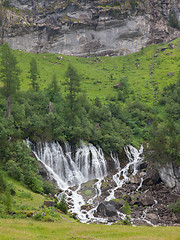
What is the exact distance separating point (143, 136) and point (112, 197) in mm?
33505

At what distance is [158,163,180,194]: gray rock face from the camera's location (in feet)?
141

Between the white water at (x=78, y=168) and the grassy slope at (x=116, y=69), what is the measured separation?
36544 mm

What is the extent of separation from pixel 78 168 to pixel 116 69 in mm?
80199

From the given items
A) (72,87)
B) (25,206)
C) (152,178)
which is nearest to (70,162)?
(152,178)

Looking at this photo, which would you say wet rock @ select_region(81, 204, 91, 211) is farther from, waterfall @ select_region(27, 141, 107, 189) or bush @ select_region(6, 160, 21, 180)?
bush @ select_region(6, 160, 21, 180)

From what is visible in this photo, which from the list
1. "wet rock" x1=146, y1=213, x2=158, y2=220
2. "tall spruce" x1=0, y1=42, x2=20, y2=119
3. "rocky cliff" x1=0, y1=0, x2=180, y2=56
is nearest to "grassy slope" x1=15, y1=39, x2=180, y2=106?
"rocky cliff" x1=0, y1=0, x2=180, y2=56

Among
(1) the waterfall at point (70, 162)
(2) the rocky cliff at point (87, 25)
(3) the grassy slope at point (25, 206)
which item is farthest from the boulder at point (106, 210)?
(2) the rocky cliff at point (87, 25)

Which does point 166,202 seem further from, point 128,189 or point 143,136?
point 143,136

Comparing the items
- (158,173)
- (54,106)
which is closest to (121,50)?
(54,106)

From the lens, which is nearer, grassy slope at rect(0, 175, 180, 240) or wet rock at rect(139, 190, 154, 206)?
grassy slope at rect(0, 175, 180, 240)

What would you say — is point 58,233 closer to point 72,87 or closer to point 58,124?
point 58,124

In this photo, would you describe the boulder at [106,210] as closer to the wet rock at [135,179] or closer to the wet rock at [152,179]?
the wet rock at [135,179]

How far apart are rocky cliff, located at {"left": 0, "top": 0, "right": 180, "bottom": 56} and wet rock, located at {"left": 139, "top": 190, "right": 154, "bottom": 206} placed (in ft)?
369

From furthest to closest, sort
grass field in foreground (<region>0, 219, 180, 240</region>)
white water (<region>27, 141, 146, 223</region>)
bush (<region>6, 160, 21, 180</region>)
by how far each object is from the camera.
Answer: white water (<region>27, 141, 146, 223</region>), bush (<region>6, 160, 21, 180</region>), grass field in foreground (<region>0, 219, 180, 240</region>)
